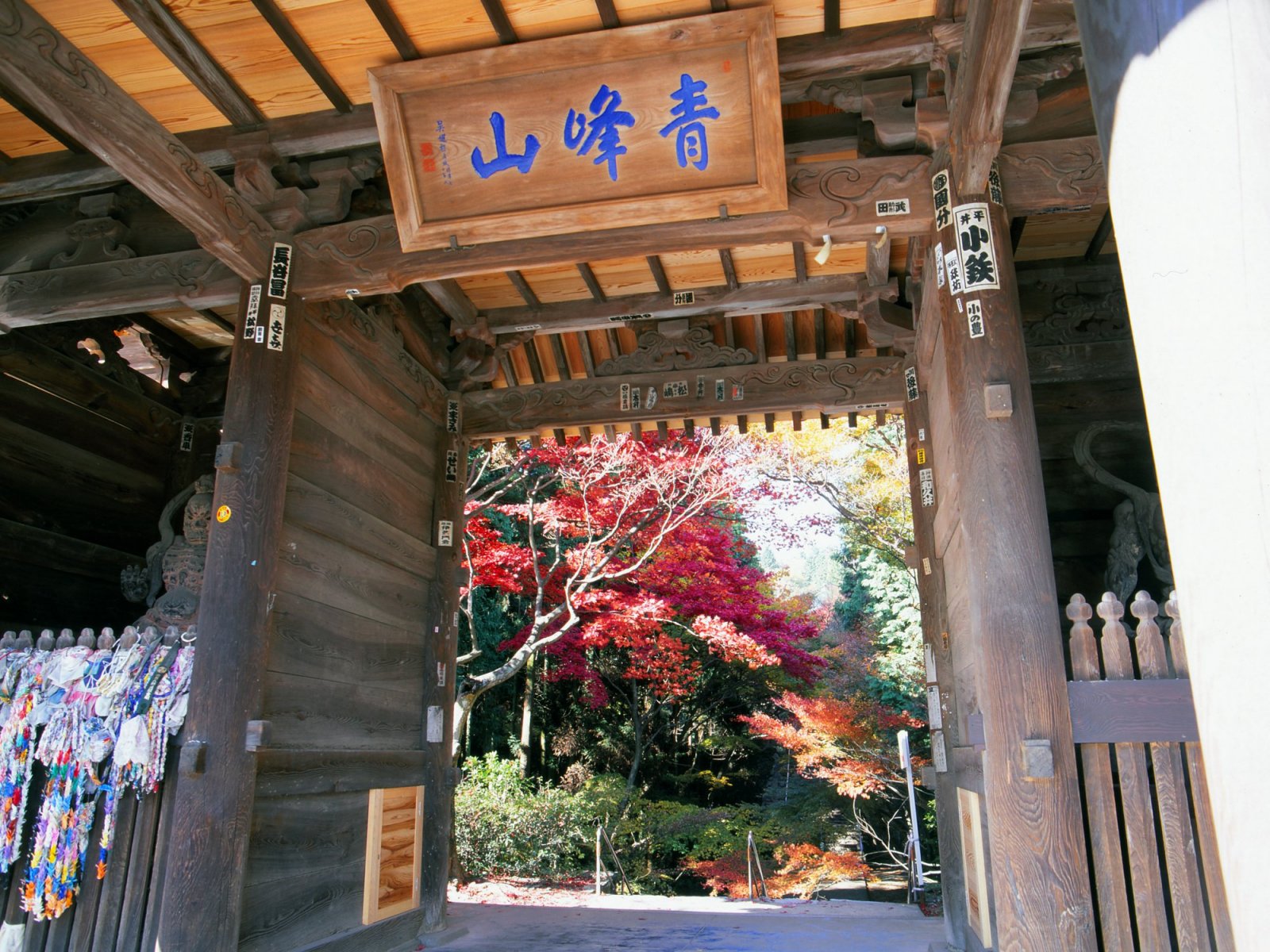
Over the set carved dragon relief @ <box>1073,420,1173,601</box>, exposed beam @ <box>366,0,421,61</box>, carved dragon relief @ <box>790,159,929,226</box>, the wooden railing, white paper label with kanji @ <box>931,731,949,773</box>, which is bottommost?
the wooden railing

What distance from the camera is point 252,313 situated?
4.34 metres

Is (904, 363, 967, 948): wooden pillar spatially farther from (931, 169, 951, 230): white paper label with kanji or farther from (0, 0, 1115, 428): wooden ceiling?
(931, 169, 951, 230): white paper label with kanji

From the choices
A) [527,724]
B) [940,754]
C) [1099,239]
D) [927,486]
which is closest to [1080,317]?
[1099,239]

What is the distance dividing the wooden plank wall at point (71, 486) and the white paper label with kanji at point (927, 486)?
5330 millimetres

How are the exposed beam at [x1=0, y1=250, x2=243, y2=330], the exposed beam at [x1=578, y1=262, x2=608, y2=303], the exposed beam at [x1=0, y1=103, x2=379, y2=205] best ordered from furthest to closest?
the exposed beam at [x1=578, y1=262, x2=608, y2=303] < the exposed beam at [x1=0, y1=250, x2=243, y2=330] < the exposed beam at [x1=0, y1=103, x2=379, y2=205]

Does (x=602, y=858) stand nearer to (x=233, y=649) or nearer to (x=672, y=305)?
(x=672, y=305)

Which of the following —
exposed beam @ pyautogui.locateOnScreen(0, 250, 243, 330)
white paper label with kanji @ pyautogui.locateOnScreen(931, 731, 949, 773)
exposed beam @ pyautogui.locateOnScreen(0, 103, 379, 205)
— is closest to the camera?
exposed beam @ pyautogui.locateOnScreen(0, 103, 379, 205)

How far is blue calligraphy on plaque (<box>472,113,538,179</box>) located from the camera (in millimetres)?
3826

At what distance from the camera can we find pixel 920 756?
1247 centimetres

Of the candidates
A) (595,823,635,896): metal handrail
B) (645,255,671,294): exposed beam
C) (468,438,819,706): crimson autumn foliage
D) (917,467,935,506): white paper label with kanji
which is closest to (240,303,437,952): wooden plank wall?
(645,255,671,294): exposed beam

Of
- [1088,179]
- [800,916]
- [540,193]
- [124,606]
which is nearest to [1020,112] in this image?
[1088,179]

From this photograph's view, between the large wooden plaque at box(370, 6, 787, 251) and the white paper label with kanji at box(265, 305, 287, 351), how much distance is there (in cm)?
81

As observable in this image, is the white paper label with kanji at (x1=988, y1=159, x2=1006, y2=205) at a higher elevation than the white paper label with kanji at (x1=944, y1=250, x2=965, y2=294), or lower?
higher

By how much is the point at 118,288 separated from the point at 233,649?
213 cm
